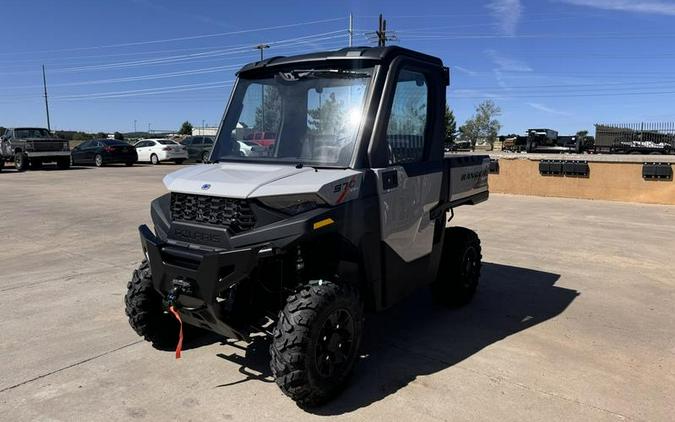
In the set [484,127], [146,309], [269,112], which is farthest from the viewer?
[484,127]

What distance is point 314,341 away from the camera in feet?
10.1

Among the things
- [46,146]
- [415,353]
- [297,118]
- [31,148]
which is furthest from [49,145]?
[415,353]

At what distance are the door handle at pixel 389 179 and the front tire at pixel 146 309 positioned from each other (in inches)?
73.3

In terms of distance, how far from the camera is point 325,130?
3.68m

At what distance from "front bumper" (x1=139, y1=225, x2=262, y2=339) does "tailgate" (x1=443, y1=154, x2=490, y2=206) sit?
2.23 meters

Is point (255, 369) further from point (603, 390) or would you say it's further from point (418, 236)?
point (603, 390)

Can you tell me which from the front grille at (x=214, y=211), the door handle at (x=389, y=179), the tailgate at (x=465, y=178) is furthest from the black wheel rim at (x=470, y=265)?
the front grille at (x=214, y=211)

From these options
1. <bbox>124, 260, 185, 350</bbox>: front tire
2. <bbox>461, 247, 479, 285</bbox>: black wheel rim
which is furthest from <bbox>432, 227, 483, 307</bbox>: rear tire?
<bbox>124, 260, 185, 350</bbox>: front tire

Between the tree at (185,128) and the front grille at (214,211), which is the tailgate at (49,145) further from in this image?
the tree at (185,128)

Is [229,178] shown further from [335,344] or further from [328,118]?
[335,344]

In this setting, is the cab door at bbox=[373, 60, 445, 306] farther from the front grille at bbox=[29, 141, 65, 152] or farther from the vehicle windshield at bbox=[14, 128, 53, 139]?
the vehicle windshield at bbox=[14, 128, 53, 139]

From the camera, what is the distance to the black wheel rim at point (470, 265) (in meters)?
5.14

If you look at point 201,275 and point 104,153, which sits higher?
point 104,153

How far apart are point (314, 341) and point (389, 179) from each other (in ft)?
4.15
